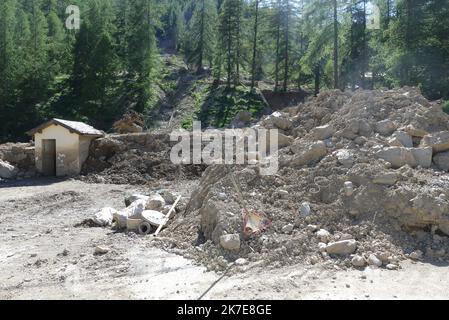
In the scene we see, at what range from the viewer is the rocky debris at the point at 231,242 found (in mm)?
7770

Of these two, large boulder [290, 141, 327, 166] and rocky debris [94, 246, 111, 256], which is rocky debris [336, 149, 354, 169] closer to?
large boulder [290, 141, 327, 166]

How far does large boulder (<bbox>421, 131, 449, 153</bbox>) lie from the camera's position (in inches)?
369


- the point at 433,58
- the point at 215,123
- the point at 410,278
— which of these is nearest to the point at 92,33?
the point at 215,123

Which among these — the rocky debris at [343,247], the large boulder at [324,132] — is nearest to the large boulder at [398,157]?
the large boulder at [324,132]

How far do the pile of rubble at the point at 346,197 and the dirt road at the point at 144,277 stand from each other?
431 mm

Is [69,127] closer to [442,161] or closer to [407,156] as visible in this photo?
[407,156]

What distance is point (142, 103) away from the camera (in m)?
36.2

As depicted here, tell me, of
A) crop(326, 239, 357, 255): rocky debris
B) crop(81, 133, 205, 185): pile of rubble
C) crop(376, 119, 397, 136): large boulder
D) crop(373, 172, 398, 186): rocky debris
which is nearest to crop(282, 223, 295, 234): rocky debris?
crop(326, 239, 357, 255): rocky debris

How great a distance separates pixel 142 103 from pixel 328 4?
18017mm

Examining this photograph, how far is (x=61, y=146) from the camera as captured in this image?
2041cm

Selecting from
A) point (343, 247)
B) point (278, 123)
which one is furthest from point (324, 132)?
point (343, 247)

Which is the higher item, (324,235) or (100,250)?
(324,235)

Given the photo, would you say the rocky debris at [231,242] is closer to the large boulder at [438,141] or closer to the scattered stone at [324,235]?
the scattered stone at [324,235]

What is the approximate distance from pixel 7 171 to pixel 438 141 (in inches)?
715
